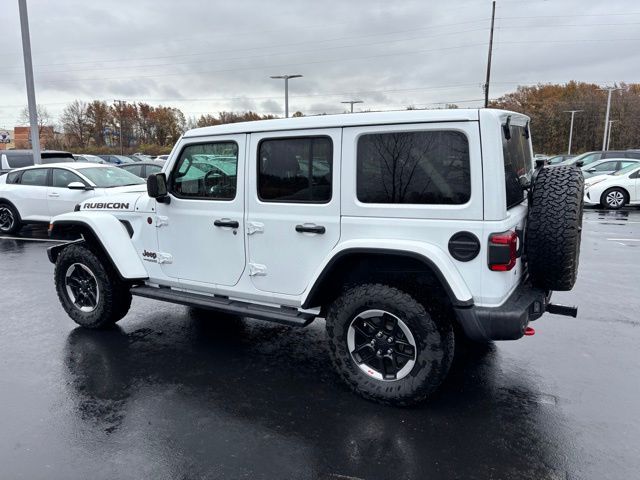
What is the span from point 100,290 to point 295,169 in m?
2.51

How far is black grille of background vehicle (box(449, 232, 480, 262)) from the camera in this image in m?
3.10

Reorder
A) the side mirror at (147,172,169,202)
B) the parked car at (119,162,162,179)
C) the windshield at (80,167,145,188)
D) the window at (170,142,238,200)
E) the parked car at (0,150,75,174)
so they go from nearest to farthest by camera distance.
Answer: the window at (170,142,238,200) → the side mirror at (147,172,169,202) → the windshield at (80,167,145,188) → the parked car at (119,162,162,179) → the parked car at (0,150,75,174)

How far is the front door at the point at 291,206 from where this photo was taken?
3.60m

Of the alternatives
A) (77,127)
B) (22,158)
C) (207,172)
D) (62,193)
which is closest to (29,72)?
(22,158)

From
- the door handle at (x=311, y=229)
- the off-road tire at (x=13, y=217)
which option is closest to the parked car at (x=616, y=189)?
the door handle at (x=311, y=229)

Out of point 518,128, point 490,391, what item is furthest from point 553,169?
point 490,391

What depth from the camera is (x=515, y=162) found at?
360 cm

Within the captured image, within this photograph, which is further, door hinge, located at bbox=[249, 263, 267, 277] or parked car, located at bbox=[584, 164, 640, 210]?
parked car, located at bbox=[584, 164, 640, 210]

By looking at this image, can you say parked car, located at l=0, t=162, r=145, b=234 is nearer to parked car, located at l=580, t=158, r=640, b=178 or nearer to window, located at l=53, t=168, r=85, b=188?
window, located at l=53, t=168, r=85, b=188

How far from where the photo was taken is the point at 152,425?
331 centimetres

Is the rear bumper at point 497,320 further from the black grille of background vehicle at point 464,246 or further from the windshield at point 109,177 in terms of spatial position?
the windshield at point 109,177

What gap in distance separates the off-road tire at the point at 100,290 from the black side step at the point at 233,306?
1.16 feet

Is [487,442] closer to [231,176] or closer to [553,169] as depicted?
[553,169]

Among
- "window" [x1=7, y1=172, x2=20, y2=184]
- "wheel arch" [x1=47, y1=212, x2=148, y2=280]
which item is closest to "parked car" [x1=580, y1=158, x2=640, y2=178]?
"wheel arch" [x1=47, y1=212, x2=148, y2=280]
